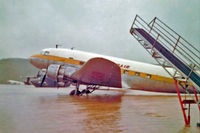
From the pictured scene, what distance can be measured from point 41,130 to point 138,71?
634 cm

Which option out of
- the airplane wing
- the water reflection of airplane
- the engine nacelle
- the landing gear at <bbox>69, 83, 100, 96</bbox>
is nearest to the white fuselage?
the water reflection of airplane

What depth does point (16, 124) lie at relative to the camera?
1.94 meters

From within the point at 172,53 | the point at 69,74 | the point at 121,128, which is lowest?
the point at 121,128

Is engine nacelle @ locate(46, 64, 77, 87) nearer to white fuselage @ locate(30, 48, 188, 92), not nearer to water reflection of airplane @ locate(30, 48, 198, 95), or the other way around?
water reflection of airplane @ locate(30, 48, 198, 95)

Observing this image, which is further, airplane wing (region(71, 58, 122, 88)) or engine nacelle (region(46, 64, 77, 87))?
engine nacelle (region(46, 64, 77, 87))

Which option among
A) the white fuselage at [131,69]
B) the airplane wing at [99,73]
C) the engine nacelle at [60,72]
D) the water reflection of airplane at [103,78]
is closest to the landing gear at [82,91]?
the water reflection of airplane at [103,78]

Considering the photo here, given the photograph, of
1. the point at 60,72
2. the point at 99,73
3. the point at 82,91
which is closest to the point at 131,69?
the point at 99,73

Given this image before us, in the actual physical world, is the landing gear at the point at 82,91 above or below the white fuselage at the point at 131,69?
below

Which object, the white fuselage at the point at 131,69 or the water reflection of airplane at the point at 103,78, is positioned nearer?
the water reflection of airplane at the point at 103,78

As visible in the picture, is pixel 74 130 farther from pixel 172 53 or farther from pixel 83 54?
pixel 83 54

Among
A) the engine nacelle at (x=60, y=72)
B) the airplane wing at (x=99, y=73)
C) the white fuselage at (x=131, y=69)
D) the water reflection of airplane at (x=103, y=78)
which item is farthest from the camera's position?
the white fuselage at (x=131, y=69)

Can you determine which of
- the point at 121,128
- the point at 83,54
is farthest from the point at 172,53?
the point at 83,54

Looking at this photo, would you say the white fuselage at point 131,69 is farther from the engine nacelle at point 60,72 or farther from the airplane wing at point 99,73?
the engine nacelle at point 60,72

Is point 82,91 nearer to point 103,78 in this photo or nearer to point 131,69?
point 103,78
